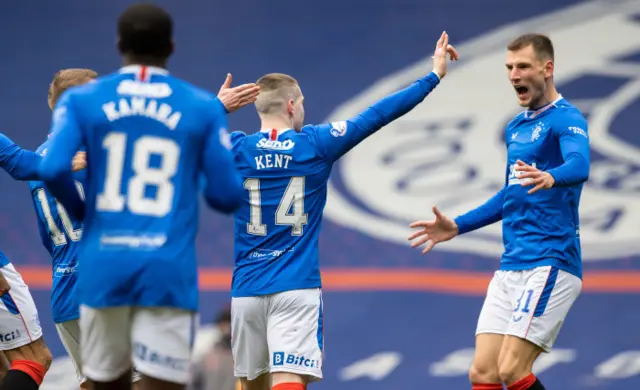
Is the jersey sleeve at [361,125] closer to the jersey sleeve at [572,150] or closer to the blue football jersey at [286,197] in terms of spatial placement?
the blue football jersey at [286,197]

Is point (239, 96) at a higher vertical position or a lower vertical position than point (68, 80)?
lower

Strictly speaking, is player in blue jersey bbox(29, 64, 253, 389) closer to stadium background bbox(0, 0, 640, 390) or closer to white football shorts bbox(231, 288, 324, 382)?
white football shorts bbox(231, 288, 324, 382)

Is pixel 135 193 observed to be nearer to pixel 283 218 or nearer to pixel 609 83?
pixel 283 218

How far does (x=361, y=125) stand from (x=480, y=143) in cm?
553

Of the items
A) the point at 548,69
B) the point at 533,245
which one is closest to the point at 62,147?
the point at 533,245

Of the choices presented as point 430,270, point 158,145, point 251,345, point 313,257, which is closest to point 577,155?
point 313,257

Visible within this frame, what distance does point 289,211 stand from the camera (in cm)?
557

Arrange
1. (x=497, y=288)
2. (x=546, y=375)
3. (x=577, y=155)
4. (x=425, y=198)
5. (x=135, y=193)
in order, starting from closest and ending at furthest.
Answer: (x=135, y=193)
(x=577, y=155)
(x=497, y=288)
(x=546, y=375)
(x=425, y=198)

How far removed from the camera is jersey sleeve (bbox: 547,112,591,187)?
535 centimetres

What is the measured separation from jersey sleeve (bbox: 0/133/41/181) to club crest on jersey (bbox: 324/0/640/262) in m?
5.44

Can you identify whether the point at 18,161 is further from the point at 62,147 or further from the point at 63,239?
the point at 62,147

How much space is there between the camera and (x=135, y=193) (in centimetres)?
390

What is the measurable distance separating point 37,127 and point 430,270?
4447 millimetres

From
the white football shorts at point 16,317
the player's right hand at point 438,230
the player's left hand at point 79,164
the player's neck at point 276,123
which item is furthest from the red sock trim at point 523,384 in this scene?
the white football shorts at point 16,317
